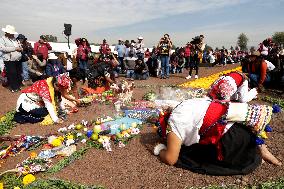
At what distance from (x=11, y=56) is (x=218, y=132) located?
9.81 m

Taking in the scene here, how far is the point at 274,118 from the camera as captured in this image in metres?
7.63

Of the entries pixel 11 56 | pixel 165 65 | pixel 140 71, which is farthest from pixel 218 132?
pixel 165 65

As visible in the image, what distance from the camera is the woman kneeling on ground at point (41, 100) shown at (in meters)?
7.36

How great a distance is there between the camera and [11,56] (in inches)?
469

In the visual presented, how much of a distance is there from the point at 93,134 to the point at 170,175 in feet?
7.16

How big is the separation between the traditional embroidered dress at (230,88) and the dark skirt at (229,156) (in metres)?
0.61

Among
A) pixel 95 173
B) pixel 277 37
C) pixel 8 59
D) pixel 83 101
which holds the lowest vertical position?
pixel 95 173

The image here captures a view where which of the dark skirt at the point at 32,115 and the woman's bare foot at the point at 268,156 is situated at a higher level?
the dark skirt at the point at 32,115

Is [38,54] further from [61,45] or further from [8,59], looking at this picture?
[61,45]

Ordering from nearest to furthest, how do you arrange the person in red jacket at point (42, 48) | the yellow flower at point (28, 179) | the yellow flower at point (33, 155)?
the yellow flower at point (28, 179) < the yellow flower at point (33, 155) < the person in red jacket at point (42, 48)

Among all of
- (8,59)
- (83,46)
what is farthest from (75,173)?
(83,46)

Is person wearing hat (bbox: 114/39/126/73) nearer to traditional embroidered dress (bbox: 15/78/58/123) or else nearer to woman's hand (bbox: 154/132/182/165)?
traditional embroidered dress (bbox: 15/78/58/123)

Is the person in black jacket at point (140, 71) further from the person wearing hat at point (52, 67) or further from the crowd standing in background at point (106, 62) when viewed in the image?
the person wearing hat at point (52, 67)

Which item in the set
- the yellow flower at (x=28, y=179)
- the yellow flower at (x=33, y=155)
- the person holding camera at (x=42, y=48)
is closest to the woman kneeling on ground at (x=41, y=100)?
Result: the yellow flower at (x=33, y=155)
